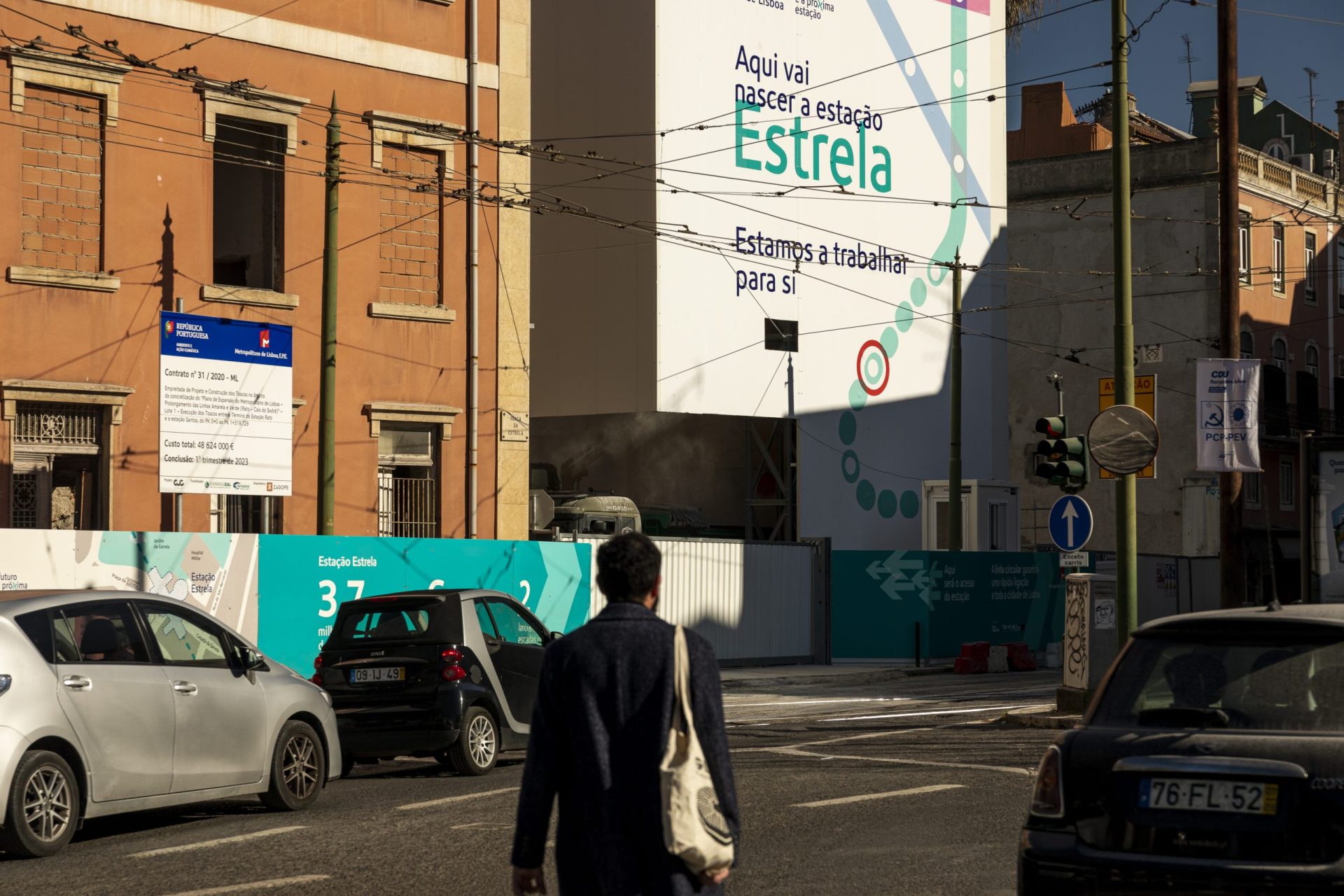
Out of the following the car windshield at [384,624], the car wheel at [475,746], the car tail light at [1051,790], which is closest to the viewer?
the car tail light at [1051,790]

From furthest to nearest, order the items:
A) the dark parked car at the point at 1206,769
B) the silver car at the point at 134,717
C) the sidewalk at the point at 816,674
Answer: the sidewalk at the point at 816,674
the silver car at the point at 134,717
the dark parked car at the point at 1206,769

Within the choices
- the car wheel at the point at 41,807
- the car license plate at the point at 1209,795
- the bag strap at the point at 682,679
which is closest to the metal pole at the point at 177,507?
the car wheel at the point at 41,807

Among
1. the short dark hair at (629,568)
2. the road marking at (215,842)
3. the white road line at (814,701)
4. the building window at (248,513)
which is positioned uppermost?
the building window at (248,513)

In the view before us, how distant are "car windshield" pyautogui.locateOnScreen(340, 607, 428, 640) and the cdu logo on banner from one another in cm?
947

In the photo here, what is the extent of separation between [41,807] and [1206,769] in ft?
22.2

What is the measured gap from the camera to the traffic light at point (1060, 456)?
2008 cm

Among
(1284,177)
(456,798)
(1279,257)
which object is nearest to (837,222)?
(1279,257)

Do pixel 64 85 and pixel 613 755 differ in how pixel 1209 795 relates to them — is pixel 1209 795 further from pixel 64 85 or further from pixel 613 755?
pixel 64 85

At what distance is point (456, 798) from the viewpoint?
1309cm

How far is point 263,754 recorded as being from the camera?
12211mm

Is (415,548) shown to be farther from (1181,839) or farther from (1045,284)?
(1045,284)

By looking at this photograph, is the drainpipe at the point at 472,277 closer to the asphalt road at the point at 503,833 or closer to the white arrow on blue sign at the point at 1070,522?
the white arrow on blue sign at the point at 1070,522

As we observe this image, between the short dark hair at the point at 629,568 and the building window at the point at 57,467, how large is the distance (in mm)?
19947

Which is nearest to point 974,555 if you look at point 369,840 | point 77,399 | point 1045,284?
point 77,399
